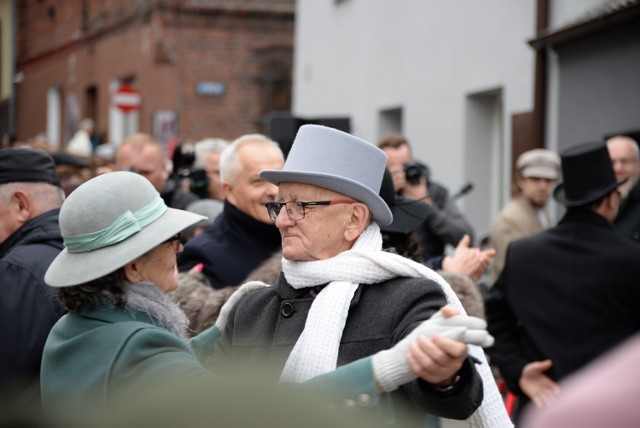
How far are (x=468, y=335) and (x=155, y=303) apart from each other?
→ 0.98 metres

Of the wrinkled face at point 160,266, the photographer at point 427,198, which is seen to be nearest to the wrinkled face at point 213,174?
the photographer at point 427,198

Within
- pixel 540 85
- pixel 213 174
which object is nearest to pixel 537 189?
pixel 213 174

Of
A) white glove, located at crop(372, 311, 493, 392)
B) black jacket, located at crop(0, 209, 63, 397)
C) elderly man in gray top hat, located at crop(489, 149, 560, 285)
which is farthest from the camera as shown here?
elderly man in gray top hat, located at crop(489, 149, 560, 285)

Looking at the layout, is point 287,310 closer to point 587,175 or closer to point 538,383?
point 538,383

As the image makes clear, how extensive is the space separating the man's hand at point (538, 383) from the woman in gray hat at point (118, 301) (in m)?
2.77

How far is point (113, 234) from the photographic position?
333cm

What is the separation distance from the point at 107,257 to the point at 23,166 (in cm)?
181

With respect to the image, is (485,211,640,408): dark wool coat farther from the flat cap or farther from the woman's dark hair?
the flat cap

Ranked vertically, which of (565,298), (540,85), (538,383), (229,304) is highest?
(540,85)

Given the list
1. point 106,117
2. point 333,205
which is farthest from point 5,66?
point 333,205

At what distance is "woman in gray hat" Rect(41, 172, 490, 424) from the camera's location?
9.93 ft

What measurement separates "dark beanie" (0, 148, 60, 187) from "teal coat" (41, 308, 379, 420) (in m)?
1.75

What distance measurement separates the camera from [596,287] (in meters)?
5.80

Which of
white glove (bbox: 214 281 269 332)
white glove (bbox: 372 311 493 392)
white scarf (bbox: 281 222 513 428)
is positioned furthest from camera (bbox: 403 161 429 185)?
white glove (bbox: 372 311 493 392)
